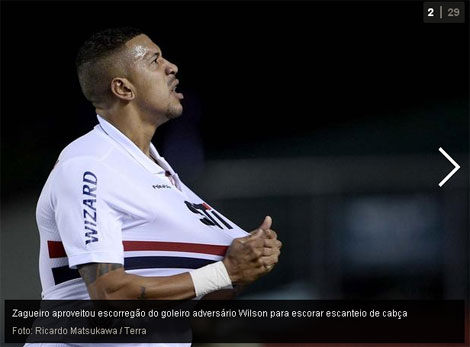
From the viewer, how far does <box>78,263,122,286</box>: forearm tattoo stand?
3016 mm

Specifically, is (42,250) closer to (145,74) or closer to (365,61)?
(145,74)

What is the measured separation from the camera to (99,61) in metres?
3.48

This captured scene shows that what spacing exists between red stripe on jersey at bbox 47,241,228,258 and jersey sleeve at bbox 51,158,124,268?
4.9 inches

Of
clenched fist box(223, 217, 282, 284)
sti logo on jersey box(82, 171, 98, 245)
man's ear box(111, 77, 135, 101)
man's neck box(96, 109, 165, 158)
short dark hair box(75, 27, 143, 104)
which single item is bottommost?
clenched fist box(223, 217, 282, 284)

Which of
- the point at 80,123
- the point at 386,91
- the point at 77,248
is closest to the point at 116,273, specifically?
the point at 77,248

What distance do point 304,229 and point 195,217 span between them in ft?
15.4

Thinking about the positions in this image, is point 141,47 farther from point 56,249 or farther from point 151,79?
point 56,249

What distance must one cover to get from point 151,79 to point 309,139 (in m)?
5.15

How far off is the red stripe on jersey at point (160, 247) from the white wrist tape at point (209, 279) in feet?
0.35

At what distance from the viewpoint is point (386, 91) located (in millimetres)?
8742

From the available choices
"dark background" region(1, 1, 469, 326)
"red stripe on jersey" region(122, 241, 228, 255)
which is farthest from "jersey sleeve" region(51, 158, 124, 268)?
"dark background" region(1, 1, 469, 326)

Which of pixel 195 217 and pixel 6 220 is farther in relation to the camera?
pixel 6 220

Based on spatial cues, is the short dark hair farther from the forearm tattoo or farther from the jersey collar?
the forearm tattoo

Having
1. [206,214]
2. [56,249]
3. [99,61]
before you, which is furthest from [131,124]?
[56,249]
